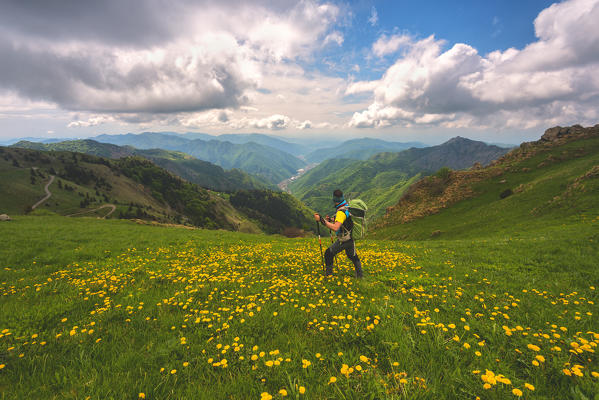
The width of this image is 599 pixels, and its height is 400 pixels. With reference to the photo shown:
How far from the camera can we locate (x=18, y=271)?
35.5 ft

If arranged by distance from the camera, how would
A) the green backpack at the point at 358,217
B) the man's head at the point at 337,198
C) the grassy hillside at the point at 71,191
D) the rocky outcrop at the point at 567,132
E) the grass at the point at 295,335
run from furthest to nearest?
the grassy hillside at the point at 71,191, the rocky outcrop at the point at 567,132, the green backpack at the point at 358,217, the man's head at the point at 337,198, the grass at the point at 295,335

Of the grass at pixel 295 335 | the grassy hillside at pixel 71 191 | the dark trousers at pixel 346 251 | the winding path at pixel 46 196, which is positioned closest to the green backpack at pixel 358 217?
the dark trousers at pixel 346 251

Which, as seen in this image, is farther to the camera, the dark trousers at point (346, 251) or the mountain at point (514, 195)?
the mountain at point (514, 195)

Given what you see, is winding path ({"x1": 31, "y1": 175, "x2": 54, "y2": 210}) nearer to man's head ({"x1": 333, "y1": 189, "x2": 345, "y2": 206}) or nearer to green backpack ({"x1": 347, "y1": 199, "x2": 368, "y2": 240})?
man's head ({"x1": 333, "y1": 189, "x2": 345, "y2": 206})

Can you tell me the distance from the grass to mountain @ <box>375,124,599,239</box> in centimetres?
2717

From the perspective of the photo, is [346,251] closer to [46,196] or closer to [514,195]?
[514,195]

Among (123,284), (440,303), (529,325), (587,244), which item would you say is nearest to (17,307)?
(123,284)

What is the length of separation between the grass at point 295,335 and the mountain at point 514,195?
2717 cm

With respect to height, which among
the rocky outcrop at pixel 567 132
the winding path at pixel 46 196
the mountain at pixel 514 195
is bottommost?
the winding path at pixel 46 196

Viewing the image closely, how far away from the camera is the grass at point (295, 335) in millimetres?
3641

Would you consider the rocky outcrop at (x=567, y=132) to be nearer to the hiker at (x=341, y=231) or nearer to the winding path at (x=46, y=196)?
the hiker at (x=341, y=231)

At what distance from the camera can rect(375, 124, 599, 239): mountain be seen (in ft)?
111

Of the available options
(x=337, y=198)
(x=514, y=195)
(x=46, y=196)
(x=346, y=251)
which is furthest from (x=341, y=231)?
(x=46, y=196)

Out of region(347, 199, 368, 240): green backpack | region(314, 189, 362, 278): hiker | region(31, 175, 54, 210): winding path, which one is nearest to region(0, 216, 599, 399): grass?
region(314, 189, 362, 278): hiker
